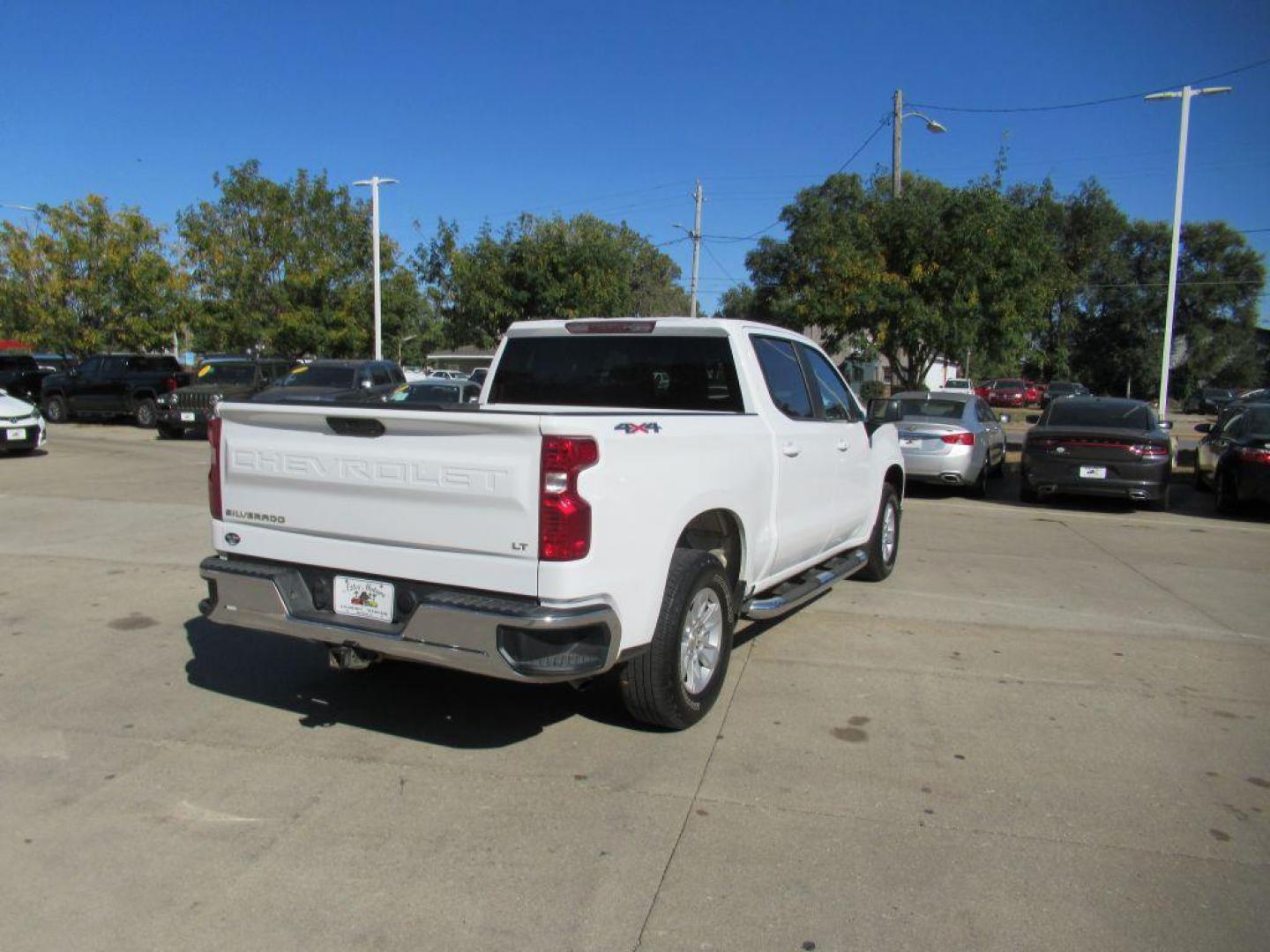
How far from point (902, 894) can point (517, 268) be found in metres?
29.5

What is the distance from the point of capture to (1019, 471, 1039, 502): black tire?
12.8m

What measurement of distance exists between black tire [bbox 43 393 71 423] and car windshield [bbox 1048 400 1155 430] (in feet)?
75.1

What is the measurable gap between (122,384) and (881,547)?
69.9 ft

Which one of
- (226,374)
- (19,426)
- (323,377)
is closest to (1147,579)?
(323,377)

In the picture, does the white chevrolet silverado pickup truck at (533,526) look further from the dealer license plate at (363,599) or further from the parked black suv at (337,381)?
the parked black suv at (337,381)

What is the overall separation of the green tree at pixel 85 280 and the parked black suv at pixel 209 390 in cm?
555

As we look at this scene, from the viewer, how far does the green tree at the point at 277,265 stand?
2872 centimetres

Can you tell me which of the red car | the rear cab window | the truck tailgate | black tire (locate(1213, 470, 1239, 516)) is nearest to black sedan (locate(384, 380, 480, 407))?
the rear cab window

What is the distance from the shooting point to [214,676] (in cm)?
529

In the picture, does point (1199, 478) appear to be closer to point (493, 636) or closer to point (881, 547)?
point (881, 547)

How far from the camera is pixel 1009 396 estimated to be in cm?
5022

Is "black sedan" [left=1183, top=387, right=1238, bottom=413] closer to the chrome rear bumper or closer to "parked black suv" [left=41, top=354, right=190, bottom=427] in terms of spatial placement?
"parked black suv" [left=41, top=354, right=190, bottom=427]

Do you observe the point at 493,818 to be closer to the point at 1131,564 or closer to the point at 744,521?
the point at 744,521

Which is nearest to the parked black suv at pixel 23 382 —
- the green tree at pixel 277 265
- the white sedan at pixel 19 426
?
the green tree at pixel 277 265
